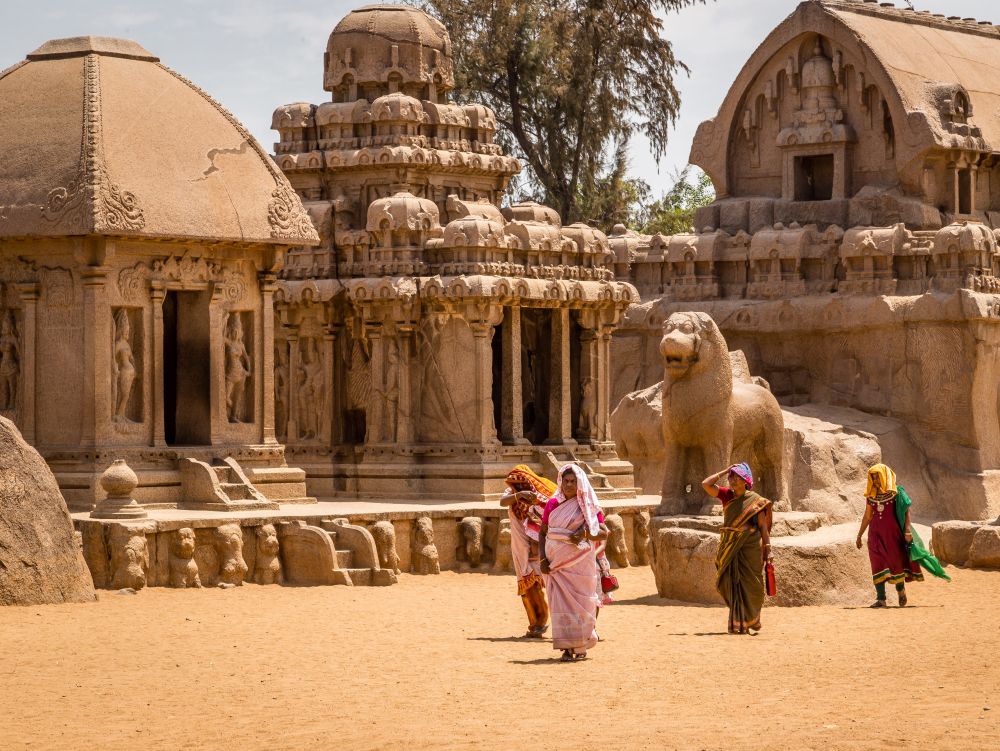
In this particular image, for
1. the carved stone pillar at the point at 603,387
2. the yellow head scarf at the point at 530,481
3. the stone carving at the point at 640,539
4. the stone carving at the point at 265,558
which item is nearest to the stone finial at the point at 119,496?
the stone carving at the point at 265,558

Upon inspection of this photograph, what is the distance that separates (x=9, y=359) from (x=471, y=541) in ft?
17.8

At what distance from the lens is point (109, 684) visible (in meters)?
14.0

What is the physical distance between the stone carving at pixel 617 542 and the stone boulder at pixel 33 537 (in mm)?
7067

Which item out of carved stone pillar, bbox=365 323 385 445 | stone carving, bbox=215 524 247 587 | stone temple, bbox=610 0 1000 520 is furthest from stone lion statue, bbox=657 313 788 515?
stone temple, bbox=610 0 1000 520

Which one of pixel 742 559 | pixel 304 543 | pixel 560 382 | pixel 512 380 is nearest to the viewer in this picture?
pixel 742 559

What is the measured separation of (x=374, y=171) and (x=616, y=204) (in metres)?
18.7

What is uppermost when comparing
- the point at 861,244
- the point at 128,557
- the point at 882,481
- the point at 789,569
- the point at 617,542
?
the point at 861,244

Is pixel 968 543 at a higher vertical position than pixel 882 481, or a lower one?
lower

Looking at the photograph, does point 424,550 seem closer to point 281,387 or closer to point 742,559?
point 281,387

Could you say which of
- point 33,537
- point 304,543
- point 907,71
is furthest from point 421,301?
point 907,71

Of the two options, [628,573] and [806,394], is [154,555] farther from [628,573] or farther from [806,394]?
[806,394]

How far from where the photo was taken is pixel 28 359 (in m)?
21.7

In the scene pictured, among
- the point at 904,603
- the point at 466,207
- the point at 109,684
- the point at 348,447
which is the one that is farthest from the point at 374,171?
the point at 109,684

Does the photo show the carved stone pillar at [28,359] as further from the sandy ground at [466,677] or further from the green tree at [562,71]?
the green tree at [562,71]
